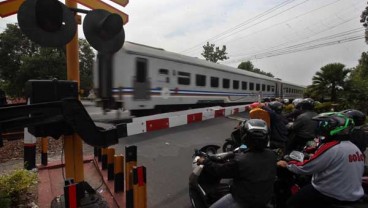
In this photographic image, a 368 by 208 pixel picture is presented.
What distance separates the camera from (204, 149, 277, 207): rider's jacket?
298cm

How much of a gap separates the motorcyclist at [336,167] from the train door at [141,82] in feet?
28.9

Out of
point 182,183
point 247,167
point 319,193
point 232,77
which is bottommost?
point 182,183

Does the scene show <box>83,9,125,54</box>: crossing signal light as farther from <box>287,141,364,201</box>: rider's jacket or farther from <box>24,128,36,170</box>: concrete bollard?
<box>24,128,36,170</box>: concrete bollard

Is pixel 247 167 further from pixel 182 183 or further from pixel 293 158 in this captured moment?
pixel 182 183

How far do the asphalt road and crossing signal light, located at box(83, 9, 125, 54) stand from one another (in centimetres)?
249

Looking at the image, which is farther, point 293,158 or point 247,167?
point 293,158

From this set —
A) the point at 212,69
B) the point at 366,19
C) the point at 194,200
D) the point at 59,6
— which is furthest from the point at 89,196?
the point at 366,19

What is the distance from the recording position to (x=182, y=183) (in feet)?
18.5

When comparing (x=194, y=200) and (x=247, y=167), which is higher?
(x=247, y=167)

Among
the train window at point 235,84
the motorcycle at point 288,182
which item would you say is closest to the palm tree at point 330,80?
the train window at point 235,84

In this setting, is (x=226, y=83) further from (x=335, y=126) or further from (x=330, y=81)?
(x=335, y=126)

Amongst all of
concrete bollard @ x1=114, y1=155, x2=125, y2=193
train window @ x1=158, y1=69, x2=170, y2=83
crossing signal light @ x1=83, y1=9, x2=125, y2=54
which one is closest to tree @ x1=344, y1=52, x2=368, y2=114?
train window @ x1=158, y1=69, x2=170, y2=83

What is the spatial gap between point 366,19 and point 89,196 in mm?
32358

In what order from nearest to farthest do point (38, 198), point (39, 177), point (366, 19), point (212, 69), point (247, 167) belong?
point (247, 167)
point (38, 198)
point (39, 177)
point (212, 69)
point (366, 19)
